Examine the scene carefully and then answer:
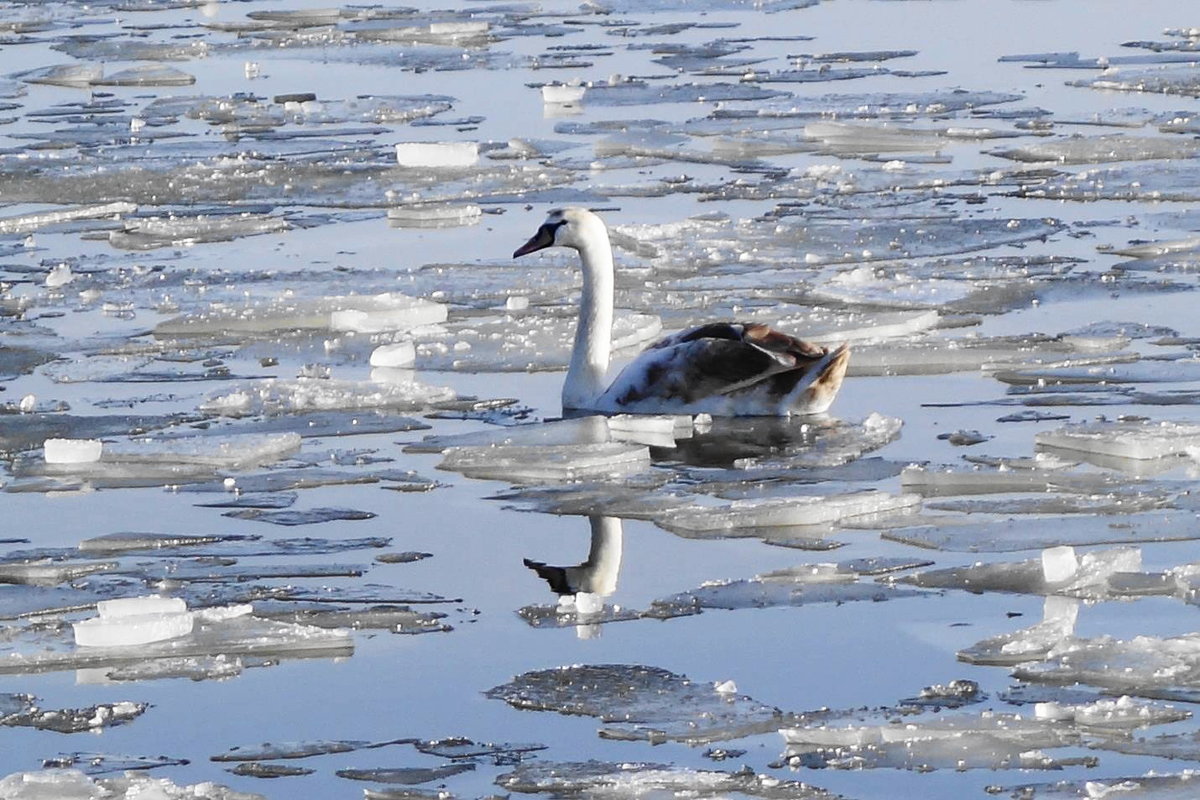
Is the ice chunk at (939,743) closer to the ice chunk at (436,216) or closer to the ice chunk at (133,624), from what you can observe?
→ the ice chunk at (133,624)

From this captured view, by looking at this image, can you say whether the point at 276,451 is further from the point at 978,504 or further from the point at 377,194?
the point at 377,194

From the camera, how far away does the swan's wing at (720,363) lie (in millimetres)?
7062

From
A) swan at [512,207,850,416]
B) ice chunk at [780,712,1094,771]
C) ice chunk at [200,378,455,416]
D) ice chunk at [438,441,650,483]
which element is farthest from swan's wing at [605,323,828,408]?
ice chunk at [780,712,1094,771]

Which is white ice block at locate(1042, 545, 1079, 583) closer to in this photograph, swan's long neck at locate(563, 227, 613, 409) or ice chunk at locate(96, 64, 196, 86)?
swan's long neck at locate(563, 227, 613, 409)

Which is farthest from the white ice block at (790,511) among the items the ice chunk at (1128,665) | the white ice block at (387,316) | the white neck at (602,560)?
the white ice block at (387,316)

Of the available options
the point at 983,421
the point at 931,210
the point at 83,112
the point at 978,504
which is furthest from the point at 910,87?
the point at 978,504

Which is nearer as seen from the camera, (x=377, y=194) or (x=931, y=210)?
(x=931, y=210)

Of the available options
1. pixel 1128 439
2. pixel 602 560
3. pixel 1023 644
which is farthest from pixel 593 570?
pixel 1128 439

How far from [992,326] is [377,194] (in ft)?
13.0

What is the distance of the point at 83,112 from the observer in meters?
14.2

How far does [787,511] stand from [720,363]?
122 centimetres

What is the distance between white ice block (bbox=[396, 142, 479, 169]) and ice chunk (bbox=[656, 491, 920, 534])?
19.8ft

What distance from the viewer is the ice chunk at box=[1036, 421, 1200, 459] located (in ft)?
20.9

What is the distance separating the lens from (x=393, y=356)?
7945 mm
